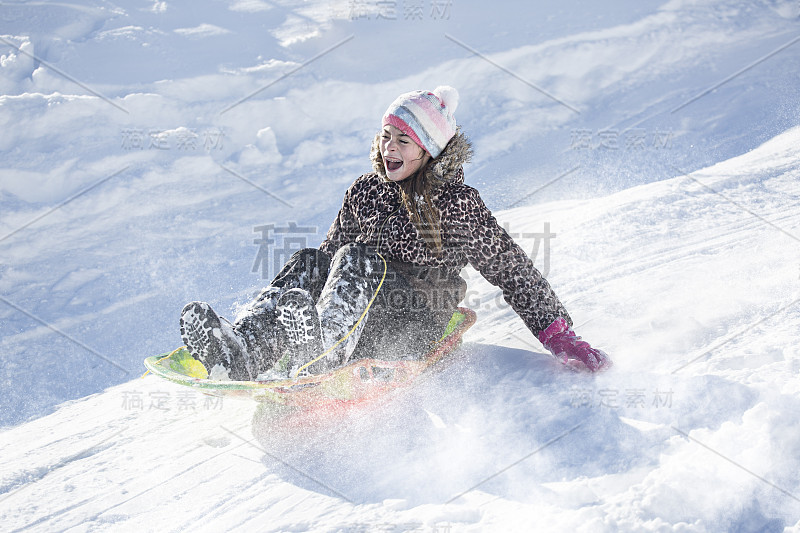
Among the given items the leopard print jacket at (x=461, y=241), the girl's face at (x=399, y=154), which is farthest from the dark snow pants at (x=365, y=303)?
the girl's face at (x=399, y=154)

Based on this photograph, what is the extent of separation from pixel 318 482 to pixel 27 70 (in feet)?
21.7

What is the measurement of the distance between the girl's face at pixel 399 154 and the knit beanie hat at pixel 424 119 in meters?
0.02

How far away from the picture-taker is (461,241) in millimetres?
2477

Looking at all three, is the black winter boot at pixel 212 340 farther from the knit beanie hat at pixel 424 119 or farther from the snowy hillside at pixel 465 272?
the knit beanie hat at pixel 424 119

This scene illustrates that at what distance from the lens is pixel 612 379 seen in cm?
219

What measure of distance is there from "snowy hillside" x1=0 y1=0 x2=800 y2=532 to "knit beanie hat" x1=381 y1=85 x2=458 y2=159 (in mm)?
848

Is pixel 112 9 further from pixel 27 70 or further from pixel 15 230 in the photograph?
pixel 15 230

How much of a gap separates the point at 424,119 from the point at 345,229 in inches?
23.8

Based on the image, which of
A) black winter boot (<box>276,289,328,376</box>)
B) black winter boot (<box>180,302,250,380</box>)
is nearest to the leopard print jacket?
black winter boot (<box>276,289,328,376</box>)

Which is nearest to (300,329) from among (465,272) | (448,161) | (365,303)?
(365,303)

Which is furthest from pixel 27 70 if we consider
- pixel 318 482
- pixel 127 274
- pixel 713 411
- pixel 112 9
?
pixel 713 411

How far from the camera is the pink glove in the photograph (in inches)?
89.1

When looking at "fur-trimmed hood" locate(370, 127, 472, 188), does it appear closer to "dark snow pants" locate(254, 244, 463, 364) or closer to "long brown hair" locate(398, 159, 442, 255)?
"long brown hair" locate(398, 159, 442, 255)

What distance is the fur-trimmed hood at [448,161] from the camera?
8.07 feet
